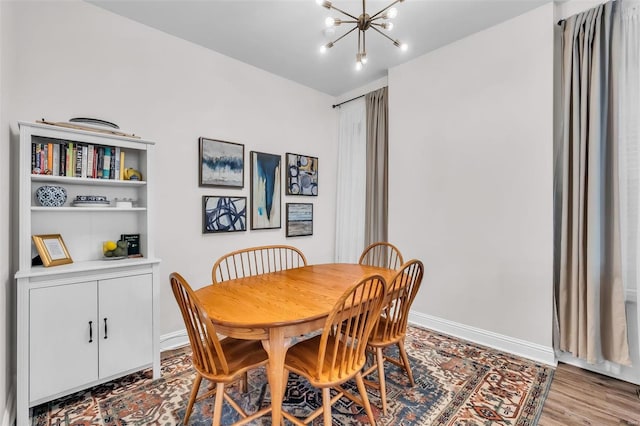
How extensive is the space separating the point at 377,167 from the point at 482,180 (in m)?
1.25

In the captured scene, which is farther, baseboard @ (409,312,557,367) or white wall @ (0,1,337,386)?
baseboard @ (409,312,557,367)

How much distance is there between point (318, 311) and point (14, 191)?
7.12 feet

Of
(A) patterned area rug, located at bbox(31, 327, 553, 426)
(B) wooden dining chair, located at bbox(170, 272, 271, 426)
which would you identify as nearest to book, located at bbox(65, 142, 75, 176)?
(B) wooden dining chair, located at bbox(170, 272, 271, 426)

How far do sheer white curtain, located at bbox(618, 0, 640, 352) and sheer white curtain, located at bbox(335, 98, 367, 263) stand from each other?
237cm

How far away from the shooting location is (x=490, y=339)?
104 inches

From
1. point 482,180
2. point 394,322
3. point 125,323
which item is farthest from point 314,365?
point 482,180

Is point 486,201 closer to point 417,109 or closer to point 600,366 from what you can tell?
point 417,109

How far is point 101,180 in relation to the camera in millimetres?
2066

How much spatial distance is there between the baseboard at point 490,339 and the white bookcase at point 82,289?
2.54m

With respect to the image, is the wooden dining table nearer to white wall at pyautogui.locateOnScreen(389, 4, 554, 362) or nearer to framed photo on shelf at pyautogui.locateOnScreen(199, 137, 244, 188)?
white wall at pyautogui.locateOnScreen(389, 4, 554, 362)

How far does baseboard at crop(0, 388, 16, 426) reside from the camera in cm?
160

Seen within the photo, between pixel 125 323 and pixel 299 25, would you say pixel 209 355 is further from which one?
pixel 299 25

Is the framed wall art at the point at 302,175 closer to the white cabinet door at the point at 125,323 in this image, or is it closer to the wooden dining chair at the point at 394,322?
the white cabinet door at the point at 125,323

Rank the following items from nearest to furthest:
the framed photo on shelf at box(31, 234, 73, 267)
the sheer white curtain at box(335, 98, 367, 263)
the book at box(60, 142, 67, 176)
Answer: the framed photo on shelf at box(31, 234, 73, 267) < the book at box(60, 142, 67, 176) < the sheer white curtain at box(335, 98, 367, 263)
